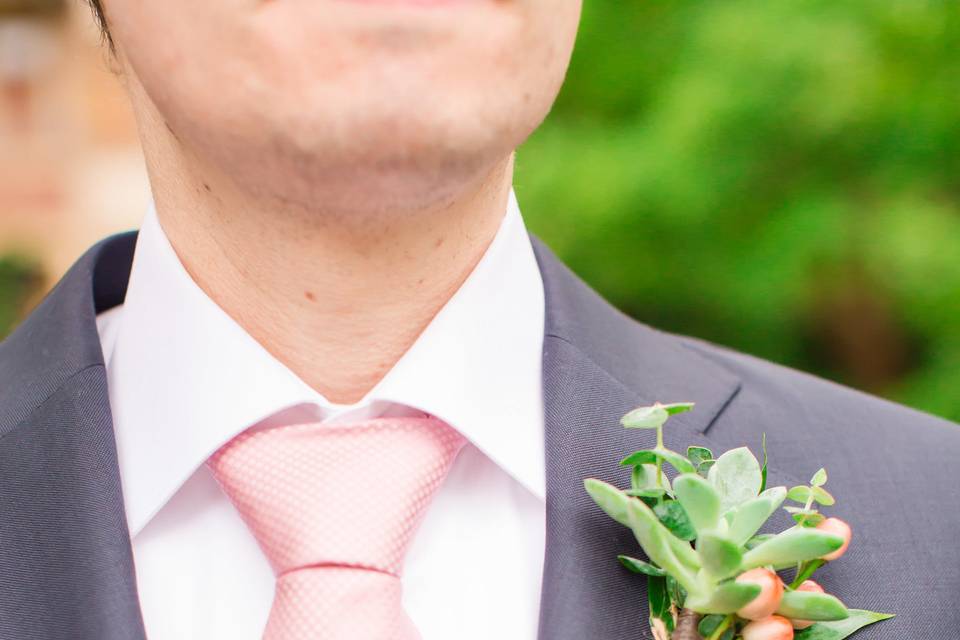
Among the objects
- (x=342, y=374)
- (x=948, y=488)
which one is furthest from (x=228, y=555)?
(x=948, y=488)

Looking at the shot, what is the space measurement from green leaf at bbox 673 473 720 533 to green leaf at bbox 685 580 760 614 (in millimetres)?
71

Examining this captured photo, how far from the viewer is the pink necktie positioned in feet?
5.02

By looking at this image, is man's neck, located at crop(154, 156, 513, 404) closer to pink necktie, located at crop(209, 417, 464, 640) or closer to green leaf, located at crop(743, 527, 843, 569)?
pink necktie, located at crop(209, 417, 464, 640)

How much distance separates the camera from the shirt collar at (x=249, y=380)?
5.62ft

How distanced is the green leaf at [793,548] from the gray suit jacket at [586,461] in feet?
0.86

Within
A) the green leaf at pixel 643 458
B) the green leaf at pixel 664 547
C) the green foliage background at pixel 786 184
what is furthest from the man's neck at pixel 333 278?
the green foliage background at pixel 786 184

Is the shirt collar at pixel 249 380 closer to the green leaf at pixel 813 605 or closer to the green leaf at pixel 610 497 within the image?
the green leaf at pixel 610 497

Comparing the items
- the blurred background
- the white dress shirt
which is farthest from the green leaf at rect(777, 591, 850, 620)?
the blurred background

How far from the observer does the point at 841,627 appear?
1.59m

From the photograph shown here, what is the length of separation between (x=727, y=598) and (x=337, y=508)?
1.67 feet

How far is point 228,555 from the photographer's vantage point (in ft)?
5.61

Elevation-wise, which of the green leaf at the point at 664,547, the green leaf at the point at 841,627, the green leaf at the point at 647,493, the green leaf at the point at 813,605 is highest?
the green leaf at the point at 647,493

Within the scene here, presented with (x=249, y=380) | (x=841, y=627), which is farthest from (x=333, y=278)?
(x=841, y=627)

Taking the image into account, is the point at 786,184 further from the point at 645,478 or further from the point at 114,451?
the point at 114,451
